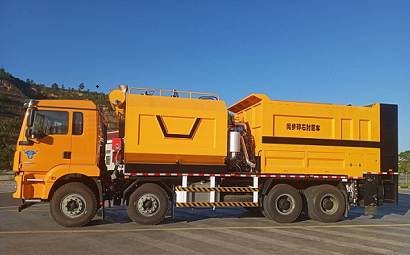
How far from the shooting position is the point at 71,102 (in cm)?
1181

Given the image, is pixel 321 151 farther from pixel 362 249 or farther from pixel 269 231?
pixel 362 249

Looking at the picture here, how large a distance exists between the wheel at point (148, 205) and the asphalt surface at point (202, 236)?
25cm

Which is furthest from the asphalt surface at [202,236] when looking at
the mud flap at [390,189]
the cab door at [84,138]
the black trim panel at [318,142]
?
the black trim panel at [318,142]

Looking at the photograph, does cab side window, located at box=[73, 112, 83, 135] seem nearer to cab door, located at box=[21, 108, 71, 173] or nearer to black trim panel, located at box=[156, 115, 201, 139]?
cab door, located at box=[21, 108, 71, 173]

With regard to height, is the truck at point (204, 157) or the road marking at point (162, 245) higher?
the truck at point (204, 157)

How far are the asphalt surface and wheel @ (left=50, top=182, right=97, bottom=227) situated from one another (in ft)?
0.88

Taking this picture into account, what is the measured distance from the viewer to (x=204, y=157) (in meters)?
12.5

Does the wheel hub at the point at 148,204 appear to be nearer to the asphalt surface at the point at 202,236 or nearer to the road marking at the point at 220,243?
the asphalt surface at the point at 202,236

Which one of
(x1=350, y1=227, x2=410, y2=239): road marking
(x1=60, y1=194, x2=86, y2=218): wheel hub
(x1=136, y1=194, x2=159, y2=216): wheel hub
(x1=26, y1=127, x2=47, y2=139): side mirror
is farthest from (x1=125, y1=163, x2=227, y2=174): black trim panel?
(x1=350, y1=227, x2=410, y2=239): road marking

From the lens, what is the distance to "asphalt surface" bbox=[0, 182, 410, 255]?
8.73 metres

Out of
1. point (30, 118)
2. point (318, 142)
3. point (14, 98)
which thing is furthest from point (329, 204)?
point (14, 98)

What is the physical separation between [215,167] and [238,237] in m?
2.80

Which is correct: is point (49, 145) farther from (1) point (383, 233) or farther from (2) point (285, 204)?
(1) point (383, 233)

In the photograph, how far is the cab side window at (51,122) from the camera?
37.2 ft
